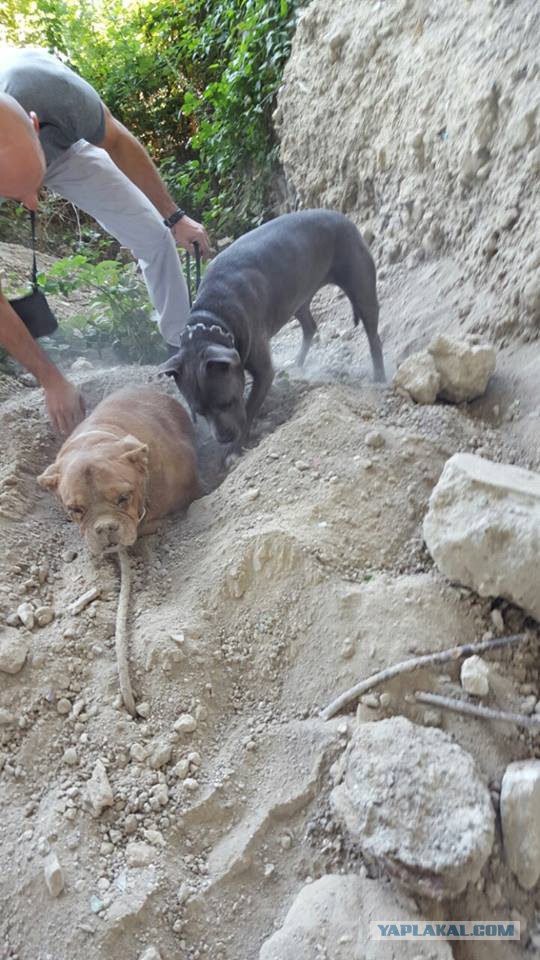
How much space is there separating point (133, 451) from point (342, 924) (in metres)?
2.05

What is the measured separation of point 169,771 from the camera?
2273 millimetres

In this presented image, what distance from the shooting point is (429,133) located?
192 inches

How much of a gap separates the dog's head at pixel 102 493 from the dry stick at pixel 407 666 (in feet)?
4.04

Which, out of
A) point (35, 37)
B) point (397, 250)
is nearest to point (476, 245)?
point (397, 250)

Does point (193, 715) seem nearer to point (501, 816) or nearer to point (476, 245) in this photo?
point (501, 816)

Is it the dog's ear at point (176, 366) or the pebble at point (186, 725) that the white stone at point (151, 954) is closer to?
the pebble at point (186, 725)

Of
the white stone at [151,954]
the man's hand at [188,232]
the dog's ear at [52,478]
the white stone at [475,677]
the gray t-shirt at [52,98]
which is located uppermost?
the gray t-shirt at [52,98]

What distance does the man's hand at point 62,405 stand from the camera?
12.5ft

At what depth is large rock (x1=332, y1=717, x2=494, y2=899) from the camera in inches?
69.7

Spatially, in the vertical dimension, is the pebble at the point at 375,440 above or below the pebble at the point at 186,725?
above

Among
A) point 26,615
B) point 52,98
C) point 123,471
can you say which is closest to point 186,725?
point 26,615

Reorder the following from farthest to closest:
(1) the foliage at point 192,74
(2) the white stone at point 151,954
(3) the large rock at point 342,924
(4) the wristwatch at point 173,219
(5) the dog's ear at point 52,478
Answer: (1) the foliage at point 192,74 < (4) the wristwatch at point 173,219 < (5) the dog's ear at point 52,478 < (2) the white stone at point 151,954 < (3) the large rock at point 342,924

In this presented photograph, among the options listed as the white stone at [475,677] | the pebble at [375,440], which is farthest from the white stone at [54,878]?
the pebble at [375,440]

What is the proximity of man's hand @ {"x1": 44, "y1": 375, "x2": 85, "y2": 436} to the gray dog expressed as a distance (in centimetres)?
53
